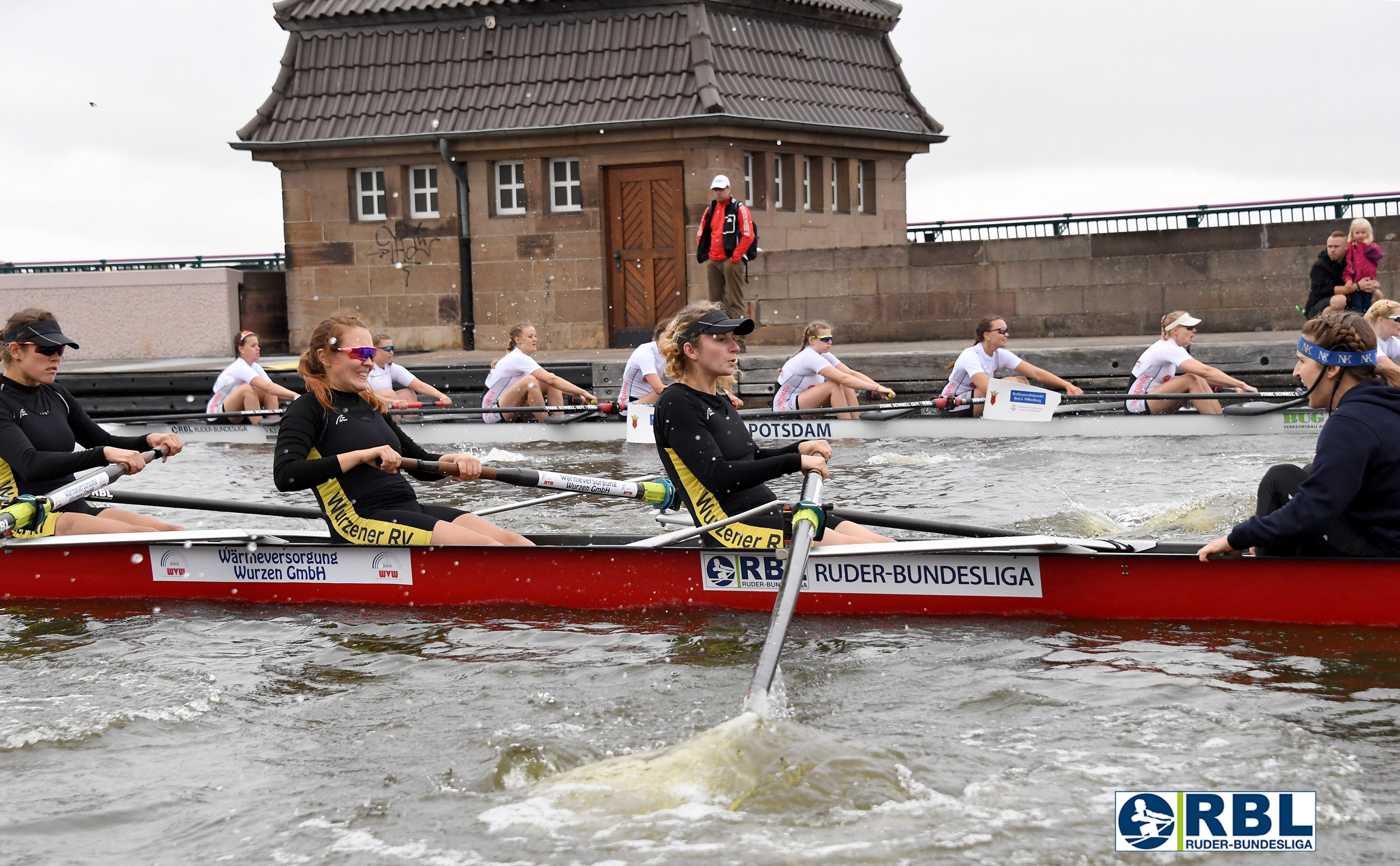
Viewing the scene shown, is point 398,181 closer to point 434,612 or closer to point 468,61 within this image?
point 468,61

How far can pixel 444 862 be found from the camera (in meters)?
4.55

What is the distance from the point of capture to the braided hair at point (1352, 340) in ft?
19.5

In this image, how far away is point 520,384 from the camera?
1695cm

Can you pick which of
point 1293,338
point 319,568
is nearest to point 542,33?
point 1293,338

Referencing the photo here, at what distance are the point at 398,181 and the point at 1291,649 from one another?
21061 millimetres

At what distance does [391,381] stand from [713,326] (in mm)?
11953

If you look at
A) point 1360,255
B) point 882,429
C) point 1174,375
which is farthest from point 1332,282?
point 882,429

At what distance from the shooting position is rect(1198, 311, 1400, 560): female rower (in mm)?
5812

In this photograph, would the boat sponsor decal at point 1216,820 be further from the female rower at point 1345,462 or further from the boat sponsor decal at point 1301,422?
the boat sponsor decal at point 1301,422

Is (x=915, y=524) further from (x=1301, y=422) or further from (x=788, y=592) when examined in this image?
(x=1301, y=422)

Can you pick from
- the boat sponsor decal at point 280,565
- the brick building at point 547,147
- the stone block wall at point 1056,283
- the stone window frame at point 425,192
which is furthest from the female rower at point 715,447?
the stone window frame at point 425,192

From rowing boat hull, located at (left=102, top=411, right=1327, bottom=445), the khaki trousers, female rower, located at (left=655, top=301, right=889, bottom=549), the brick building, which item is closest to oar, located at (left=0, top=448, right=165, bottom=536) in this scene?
female rower, located at (left=655, top=301, right=889, bottom=549)

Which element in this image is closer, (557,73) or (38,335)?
(38,335)

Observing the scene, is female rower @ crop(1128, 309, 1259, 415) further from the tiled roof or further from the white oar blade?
the tiled roof
